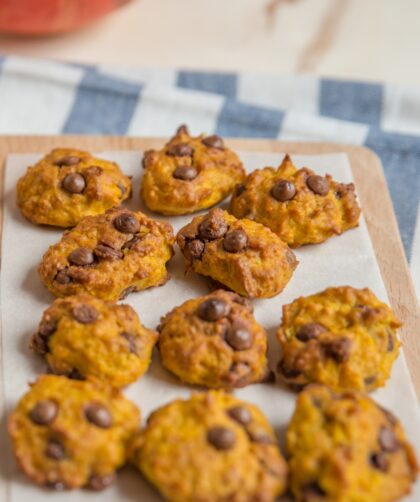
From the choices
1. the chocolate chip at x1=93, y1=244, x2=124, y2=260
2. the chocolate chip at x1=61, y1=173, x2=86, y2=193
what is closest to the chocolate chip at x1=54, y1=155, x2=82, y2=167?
the chocolate chip at x1=61, y1=173, x2=86, y2=193

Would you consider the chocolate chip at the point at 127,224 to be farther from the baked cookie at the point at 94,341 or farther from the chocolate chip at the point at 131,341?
the chocolate chip at the point at 131,341

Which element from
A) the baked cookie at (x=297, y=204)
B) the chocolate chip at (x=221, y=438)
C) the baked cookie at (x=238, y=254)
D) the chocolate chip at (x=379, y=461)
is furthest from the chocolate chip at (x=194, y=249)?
the chocolate chip at (x=379, y=461)

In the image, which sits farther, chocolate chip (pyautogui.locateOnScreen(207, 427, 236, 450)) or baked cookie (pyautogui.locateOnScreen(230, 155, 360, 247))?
baked cookie (pyautogui.locateOnScreen(230, 155, 360, 247))

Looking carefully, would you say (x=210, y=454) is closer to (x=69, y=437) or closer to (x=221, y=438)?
(x=221, y=438)

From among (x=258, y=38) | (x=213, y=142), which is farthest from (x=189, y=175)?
(x=258, y=38)

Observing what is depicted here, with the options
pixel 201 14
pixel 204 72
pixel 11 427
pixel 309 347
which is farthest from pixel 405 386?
pixel 201 14

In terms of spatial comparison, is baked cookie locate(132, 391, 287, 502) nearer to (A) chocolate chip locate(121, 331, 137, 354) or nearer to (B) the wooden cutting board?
(A) chocolate chip locate(121, 331, 137, 354)

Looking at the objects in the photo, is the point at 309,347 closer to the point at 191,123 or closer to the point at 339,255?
the point at 339,255
